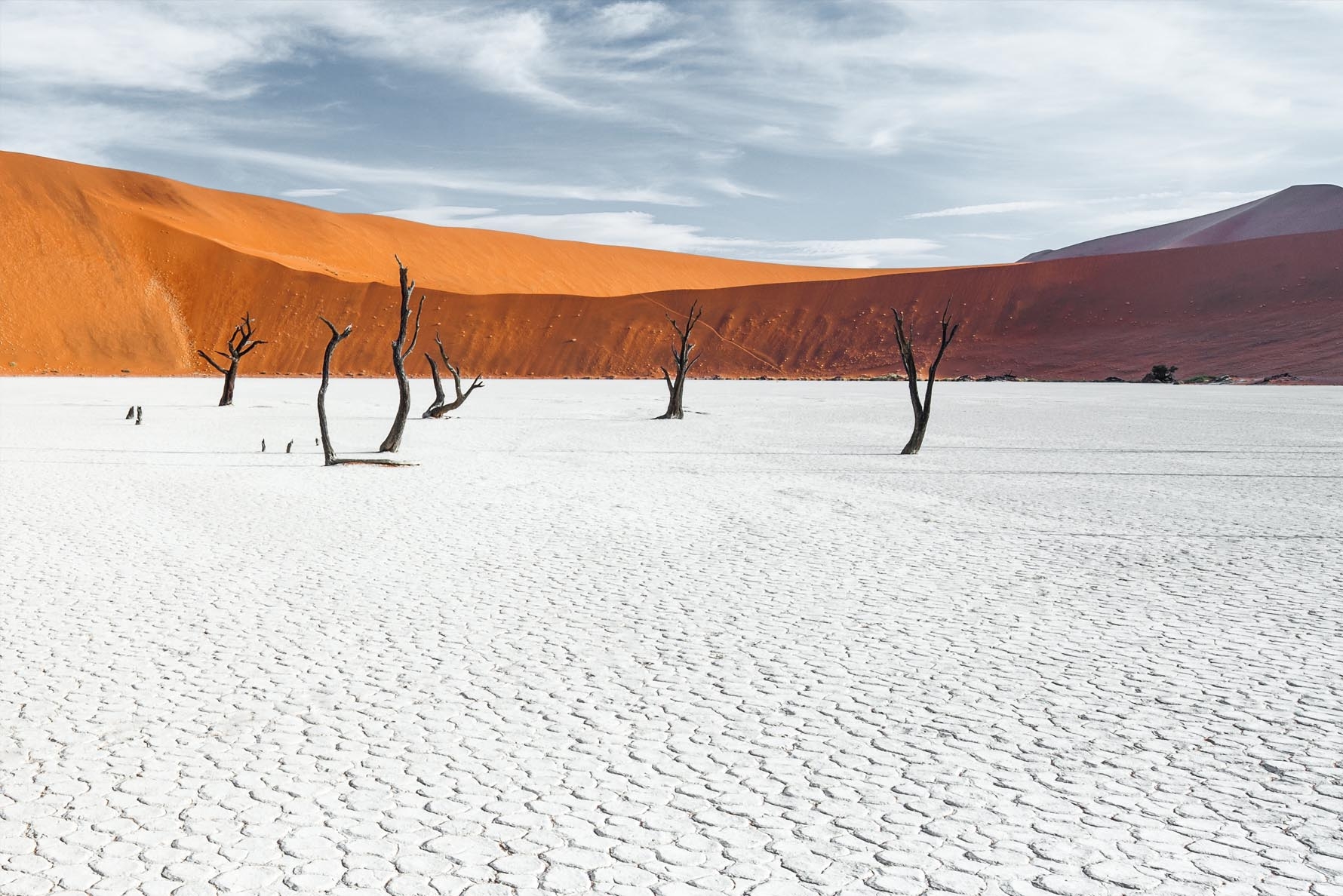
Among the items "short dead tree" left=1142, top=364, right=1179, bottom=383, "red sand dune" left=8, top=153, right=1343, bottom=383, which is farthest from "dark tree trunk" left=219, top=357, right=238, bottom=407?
"red sand dune" left=8, top=153, right=1343, bottom=383

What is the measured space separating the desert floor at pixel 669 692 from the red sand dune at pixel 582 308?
73.8 m

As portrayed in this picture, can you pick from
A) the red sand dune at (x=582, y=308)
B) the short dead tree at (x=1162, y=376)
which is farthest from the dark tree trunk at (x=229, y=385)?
the red sand dune at (x=582, y=308)

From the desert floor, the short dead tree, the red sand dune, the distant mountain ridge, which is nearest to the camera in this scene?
the desert floor

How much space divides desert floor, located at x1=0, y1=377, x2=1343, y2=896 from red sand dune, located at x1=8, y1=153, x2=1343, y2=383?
73799 millimetres

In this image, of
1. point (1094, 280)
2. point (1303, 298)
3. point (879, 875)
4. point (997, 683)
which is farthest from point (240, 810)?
point (1094, 280)

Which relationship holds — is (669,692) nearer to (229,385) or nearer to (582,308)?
(229,385)

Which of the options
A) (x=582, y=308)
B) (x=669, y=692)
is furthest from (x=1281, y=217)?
(x=669, y=692)

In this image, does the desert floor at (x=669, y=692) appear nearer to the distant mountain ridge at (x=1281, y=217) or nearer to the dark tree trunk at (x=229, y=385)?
the dark tree trunk at (x=229, y=385)

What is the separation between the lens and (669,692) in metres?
5.71

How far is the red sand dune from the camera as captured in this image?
86.9m

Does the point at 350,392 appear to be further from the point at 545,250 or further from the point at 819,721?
the point at 545,250

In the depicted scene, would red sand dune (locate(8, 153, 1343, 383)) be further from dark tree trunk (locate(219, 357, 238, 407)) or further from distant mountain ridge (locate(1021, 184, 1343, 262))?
distant mountain ridge (locate(1021, 184, 1343, 262))

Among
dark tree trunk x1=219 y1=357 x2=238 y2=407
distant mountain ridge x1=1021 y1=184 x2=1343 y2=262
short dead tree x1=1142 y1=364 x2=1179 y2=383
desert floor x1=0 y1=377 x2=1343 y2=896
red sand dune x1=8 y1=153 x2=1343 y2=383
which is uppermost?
distant mountain ridge x1=1021 y1=184 x2=1343 y2=262

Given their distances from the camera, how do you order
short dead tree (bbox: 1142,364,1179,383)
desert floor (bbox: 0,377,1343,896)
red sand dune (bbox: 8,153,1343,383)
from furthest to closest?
red sand dune (bbox: 8,153,1343,383)
short dead tree (bbox: 1142,364,1179,383)
desert floor (bbox: 0,377,1343,896)
